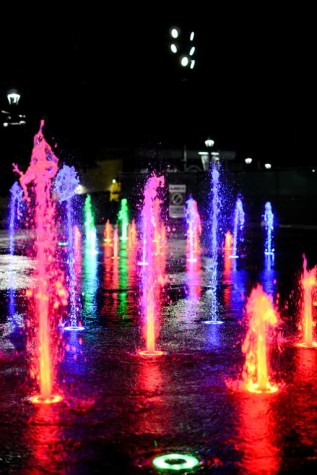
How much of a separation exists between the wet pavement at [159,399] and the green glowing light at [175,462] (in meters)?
0.05

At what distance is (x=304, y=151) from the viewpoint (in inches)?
3243

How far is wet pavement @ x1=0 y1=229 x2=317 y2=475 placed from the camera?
484 cm

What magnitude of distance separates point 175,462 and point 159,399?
59.1 inches

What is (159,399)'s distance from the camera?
20.4 ft

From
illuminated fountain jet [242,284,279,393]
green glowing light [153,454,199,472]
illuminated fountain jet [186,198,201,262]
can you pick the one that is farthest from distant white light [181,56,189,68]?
green glowing light [153,454,199,472]

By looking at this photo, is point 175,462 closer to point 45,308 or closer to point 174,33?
point 45,308

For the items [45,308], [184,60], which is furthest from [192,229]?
[45,308]

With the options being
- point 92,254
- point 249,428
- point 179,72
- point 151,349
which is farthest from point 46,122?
point 249,428

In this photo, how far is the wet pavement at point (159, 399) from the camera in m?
4.84

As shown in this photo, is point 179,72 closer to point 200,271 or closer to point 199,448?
point 200,271

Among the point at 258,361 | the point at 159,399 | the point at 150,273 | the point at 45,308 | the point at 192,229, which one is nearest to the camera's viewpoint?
the point at 159,399

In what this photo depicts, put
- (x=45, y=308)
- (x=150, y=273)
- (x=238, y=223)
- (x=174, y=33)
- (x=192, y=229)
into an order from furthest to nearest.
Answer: (x=238, y=223) < (x=192, y=229) < (x=174, y=33) < (x=150, y=273) < (x=45, y=308)

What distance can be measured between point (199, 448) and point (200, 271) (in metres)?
11.8

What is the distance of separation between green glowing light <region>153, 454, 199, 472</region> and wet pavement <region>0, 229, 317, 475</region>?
5 centimetres
